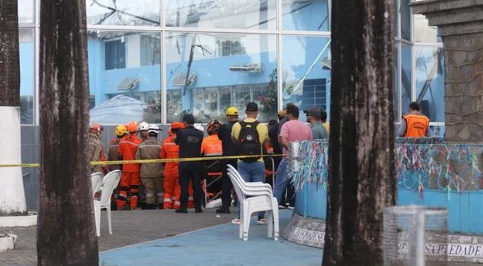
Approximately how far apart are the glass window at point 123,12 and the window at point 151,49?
348 mm

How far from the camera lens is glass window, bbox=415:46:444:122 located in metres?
25.1

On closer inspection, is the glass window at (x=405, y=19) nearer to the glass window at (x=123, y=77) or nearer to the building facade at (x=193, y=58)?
the building facade at (x=193, y=58)

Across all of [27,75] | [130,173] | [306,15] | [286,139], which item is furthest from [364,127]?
[306,15]

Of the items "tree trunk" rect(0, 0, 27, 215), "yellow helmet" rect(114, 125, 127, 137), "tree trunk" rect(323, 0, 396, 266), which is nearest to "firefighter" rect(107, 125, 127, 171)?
"yellow helmet" rect(114, 125, 127, 137)

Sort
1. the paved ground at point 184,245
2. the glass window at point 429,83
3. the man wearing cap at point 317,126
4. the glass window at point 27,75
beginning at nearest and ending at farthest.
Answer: the paved ground at point 184,245 < the man wearing cap at point 317,126 < the glass window at point 27,75 < the glass window at point 429,83

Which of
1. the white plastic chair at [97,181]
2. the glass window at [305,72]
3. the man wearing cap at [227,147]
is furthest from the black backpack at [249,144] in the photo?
the glass window at [305,72]

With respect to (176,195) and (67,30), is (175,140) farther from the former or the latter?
(67,30)

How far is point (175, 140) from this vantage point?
18.4 metres

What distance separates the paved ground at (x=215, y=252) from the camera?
11234 mm

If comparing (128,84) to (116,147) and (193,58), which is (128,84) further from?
(116,147)

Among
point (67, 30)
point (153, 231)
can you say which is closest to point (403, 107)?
point (153, 231)

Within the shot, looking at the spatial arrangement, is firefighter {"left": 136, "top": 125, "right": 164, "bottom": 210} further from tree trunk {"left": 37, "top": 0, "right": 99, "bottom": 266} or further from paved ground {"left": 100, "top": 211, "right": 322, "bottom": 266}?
tree trunk {"left": 37, "top": 0, "right": 99, "bottom": 266}

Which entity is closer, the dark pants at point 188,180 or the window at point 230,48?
the dark pants at point 188,180

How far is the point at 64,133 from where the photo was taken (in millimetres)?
9531
